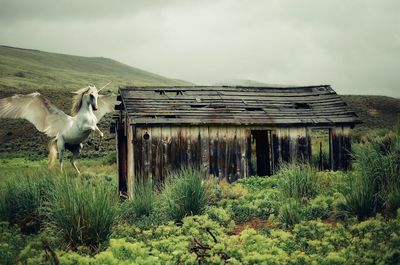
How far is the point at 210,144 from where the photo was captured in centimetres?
1652

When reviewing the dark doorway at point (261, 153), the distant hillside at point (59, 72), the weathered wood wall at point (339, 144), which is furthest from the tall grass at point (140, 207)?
the distant hillside at point (59, 72)

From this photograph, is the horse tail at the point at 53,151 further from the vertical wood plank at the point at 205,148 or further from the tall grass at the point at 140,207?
the vertical wood plank at the point at 205,148

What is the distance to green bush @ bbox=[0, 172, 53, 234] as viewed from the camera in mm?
9094

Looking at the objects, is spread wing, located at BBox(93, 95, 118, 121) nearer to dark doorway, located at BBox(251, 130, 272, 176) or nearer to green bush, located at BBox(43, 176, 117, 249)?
green bush, located at BBox(43, 176, 117, 249)

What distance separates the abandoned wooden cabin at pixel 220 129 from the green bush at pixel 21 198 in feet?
18.5

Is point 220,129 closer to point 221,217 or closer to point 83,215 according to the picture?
point 221,217

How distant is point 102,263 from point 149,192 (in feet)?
15.0

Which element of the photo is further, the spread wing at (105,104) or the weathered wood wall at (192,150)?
the weathered wood wall at (192,150)

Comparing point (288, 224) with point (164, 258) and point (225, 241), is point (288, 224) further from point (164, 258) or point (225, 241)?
point (164, 258)

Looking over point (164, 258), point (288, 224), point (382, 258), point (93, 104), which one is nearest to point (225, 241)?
point (164, 258)

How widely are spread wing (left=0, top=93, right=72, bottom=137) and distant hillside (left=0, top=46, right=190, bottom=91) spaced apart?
185ft

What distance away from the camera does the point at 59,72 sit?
4692 inches

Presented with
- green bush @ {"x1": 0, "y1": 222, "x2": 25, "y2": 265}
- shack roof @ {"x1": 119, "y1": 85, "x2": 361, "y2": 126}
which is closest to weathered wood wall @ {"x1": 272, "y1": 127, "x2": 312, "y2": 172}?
shack roof @ {"x1": 119, "y1": 85, "x2": 361, "y2": 126}

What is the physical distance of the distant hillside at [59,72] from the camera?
294 feet
